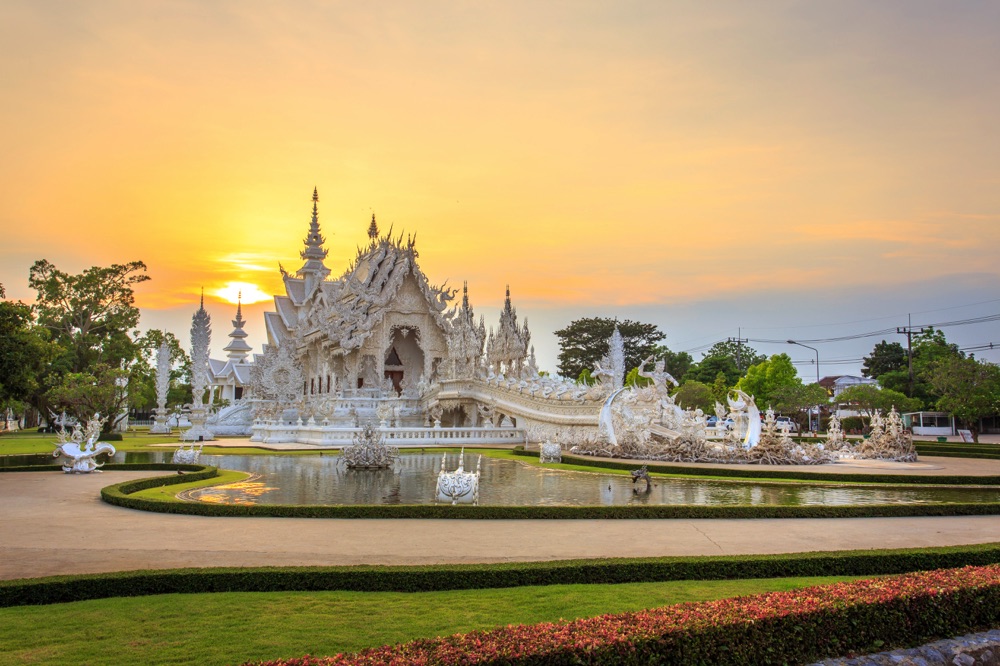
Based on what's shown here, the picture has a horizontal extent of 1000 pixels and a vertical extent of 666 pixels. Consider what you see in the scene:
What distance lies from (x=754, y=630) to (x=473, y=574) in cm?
280

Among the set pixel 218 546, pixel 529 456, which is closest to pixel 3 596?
pixel 218 546

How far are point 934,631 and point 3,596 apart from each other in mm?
8333

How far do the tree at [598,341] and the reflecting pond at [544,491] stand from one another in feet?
169

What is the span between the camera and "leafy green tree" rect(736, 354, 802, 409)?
5472cm

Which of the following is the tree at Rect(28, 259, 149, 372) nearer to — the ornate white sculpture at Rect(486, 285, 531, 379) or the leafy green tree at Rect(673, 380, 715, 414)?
the ornate white sculpture at Rect(486, 285, 531, 379)

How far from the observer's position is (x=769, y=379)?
A: 181 feet

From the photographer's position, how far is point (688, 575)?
7836 millimetres

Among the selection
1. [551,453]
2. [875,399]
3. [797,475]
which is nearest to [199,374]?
[551,453]

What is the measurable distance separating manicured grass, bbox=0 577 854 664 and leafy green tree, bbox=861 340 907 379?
241ft

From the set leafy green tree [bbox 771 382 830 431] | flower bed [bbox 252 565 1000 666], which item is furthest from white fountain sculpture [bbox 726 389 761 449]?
leafy green tree [bbox 771 382 830 431]

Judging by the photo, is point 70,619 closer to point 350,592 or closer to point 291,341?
point 350,592

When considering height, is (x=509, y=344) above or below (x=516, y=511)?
above

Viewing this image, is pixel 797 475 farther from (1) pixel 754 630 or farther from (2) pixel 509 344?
(2) pixel 509 344

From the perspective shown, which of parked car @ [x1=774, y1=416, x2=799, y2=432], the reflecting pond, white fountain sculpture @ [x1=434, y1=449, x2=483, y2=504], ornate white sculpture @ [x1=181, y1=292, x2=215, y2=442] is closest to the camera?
white fountain sculpture @ [x1=434, y1=449, x2=483, y2=504]
